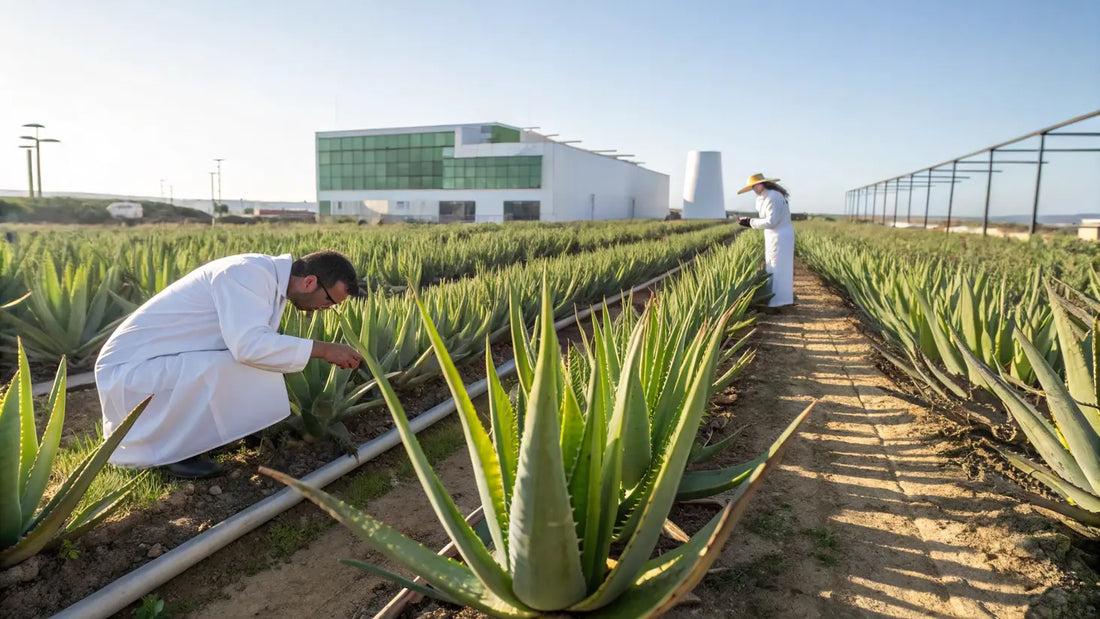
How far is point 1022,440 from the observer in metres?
2.53

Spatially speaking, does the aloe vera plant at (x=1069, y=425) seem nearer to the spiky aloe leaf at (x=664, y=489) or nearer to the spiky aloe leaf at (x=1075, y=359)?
the spiky aloe leaf at (x=1075, y=359)

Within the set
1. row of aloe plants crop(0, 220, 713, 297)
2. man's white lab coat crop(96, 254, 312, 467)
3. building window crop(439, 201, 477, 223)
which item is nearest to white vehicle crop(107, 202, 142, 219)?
building window crop(439, 201, 477, 223)

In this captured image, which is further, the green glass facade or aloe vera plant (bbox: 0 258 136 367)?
the green glass facade

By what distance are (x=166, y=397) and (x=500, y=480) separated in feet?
5.44

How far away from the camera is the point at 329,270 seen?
2.65 metres

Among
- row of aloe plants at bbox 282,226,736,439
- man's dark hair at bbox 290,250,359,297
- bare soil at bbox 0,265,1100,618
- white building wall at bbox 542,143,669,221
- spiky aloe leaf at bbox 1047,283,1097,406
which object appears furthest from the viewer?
white building wall at bbox 542,143,669,221

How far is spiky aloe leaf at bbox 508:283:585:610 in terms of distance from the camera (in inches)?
42.3

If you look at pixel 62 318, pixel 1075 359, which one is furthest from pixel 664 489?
pixel 62 318

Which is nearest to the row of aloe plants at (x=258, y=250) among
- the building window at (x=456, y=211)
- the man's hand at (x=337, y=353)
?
the man's hand at (x=337, y=353)

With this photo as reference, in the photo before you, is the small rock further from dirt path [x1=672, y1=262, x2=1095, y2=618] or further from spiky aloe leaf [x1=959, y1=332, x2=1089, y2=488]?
spiky aloe leaf [x1=959, y1=332, x2=1089, y2=488]

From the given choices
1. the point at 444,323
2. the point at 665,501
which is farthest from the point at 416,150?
the point at 665,501

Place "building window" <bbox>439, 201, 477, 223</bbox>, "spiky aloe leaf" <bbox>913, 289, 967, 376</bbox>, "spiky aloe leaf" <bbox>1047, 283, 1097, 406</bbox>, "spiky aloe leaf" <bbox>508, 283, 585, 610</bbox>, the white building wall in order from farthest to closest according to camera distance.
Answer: "building window" <bbox>439, 201, 477, 223</bbox>, the white building wall, "spiky aloe leaf" <bbox>913, 289, 967, 376</bbox>, "spiky aloe leaf" <bbox>1047, 283, 1097, 406</bbox>, "spiky aloe leaf" <bbox>508, 283, 585, 610</bbox>

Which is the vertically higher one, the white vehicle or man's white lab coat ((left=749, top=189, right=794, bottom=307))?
the white vehicle

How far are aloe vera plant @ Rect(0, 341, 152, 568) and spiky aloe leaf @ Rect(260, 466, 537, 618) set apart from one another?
2.28 feet
